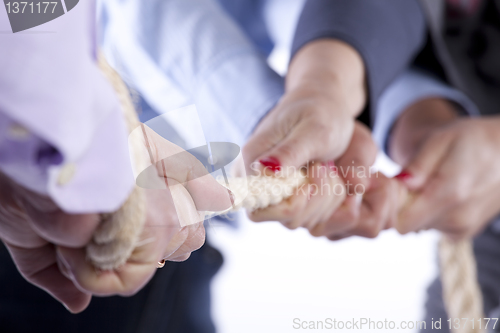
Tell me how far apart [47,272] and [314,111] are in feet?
0.45

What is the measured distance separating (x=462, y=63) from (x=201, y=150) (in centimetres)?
34

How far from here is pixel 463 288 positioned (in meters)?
0.27

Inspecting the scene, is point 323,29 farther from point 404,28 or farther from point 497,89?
point 497,89

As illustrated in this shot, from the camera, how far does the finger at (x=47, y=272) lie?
9 centimetres

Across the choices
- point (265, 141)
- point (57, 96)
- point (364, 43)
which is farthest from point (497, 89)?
point (57, 96)

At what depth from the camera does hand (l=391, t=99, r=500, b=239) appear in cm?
27

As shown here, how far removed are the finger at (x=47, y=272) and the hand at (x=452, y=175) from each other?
0.22 metres

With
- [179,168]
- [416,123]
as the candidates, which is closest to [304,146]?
[179,168]

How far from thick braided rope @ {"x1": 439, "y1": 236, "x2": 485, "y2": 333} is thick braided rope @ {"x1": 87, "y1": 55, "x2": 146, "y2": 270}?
27cm

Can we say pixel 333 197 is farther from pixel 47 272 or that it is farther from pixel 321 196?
pixel 47 272

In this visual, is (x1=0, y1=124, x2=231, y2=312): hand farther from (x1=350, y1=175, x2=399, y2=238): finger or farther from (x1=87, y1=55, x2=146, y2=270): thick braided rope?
(x1=350, y1=175, x2=399, y2=238): finger

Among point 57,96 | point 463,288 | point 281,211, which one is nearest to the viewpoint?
point 57,96

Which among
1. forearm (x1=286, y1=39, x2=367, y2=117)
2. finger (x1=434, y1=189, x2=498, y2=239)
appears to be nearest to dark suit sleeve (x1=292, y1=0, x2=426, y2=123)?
forearm (x1=286, y1=39, x2=367, y2=117)

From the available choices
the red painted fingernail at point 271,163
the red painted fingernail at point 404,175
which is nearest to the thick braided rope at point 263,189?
the red painted fingernail at point 271,163
